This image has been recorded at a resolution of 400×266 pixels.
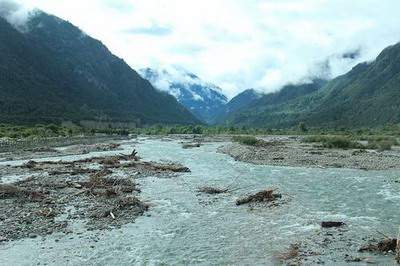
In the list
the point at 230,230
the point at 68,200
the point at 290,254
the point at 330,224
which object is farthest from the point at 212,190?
the point at 290,254

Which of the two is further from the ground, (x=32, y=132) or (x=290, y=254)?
(x=32, y=132)

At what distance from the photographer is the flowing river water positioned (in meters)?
26.5

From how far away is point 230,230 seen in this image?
31.7 meters

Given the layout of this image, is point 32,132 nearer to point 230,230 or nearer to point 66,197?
point 66,197

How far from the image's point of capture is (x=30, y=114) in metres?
195

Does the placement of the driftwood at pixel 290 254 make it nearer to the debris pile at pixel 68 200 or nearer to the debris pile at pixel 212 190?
the debris pile at pixel 68 200

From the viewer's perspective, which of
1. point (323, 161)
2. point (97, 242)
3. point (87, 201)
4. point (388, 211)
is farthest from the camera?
point (323, 161)

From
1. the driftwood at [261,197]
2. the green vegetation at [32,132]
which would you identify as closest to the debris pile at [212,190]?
the driftwood at [261,197]

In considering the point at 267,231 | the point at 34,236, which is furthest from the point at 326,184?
the point at 34,236

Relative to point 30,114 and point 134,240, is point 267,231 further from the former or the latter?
point 30,114

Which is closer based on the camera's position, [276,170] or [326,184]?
[326,184]

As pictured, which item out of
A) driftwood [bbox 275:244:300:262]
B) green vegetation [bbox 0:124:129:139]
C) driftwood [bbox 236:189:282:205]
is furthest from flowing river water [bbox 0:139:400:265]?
green vegetation [bbox 0:124:129:139]

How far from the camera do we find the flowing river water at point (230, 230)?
2653 cm

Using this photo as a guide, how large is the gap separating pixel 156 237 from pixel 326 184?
76.6ft
